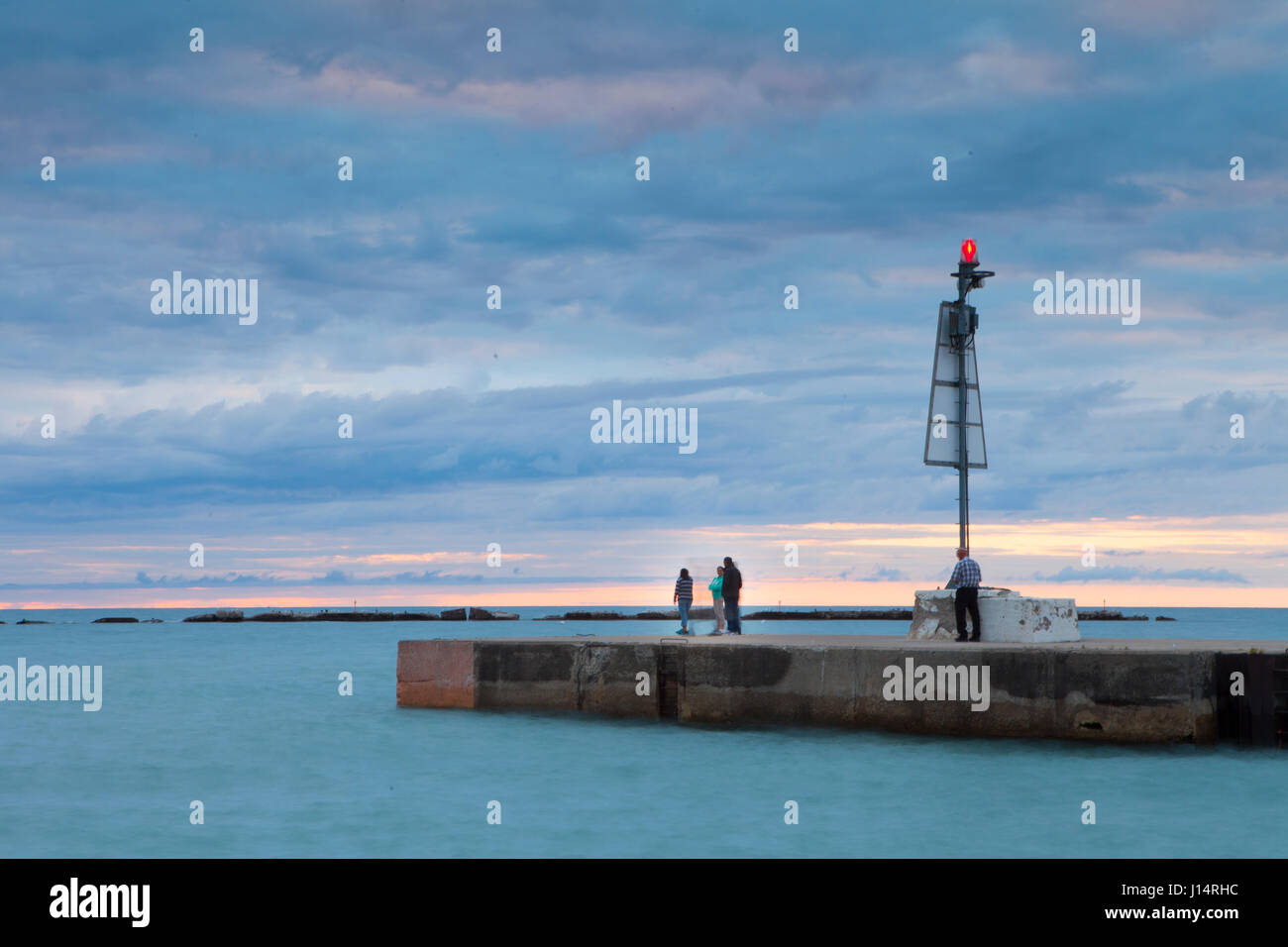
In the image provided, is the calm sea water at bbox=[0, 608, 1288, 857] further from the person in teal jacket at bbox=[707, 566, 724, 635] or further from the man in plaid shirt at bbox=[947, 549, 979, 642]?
the person in teal jacket at bbox=[707, 566, 724, 635]

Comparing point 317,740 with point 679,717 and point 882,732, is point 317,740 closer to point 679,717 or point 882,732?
point 679,717

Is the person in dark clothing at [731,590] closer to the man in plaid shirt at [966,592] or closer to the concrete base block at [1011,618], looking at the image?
the concrete base block at [1011,618]

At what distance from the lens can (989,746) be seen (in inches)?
645

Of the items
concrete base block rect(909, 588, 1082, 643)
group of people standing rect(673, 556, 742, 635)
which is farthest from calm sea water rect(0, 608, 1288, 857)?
group of people standing rect(673, 556, 742, 635)

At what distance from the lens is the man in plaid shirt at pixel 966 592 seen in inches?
695

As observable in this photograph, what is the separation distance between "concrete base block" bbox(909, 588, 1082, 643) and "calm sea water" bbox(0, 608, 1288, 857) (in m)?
1.78

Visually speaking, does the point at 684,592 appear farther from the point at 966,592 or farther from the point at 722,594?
the point at 966,592

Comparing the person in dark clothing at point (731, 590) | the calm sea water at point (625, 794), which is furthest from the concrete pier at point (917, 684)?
the person in dark clothing at point (731, 590)

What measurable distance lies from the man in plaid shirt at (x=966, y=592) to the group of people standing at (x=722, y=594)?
16.7 feet

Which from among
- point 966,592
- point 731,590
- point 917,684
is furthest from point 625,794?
point 731,590

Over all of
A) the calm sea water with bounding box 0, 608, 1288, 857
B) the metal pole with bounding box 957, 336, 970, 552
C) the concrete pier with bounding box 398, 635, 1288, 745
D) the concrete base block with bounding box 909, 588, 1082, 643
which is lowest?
the calm sea water with bounding box 0, 608, 1288, 857

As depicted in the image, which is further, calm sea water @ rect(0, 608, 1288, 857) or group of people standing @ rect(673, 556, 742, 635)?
group of people standing @ rect(673, 556, 742, 635)

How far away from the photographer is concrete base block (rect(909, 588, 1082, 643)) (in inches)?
685
